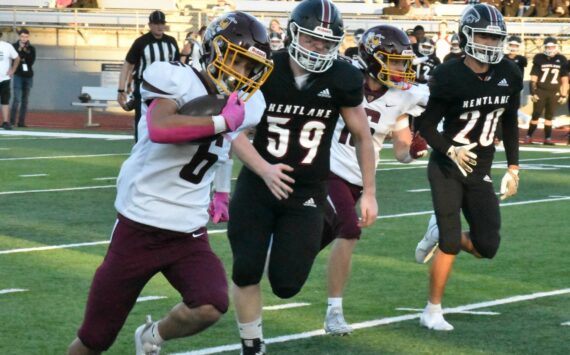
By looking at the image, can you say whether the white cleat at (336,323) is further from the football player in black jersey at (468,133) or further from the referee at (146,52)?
the referee at (146,52)

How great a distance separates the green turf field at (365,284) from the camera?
20.4ft

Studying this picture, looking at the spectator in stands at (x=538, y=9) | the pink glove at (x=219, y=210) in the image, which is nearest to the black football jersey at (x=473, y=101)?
the pink glove at (x=219, y=210)

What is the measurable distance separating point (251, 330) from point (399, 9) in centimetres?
2303

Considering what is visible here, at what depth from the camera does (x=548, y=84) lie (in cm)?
2109

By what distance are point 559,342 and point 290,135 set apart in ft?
5.57

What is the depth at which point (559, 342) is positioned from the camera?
622 centimetres

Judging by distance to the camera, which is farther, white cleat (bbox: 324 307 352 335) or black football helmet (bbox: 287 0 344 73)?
white cleat (bbox: 324 307 352 335)

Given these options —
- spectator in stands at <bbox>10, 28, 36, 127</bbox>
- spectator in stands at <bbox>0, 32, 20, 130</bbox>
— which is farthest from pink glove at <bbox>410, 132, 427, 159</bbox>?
spectator in stands at <bbox>10, 28, 36, 127</bbox>

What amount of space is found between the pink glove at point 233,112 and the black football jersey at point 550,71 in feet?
55.5

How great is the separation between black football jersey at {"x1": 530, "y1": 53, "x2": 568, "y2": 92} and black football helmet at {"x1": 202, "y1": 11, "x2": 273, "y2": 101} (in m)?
16.7

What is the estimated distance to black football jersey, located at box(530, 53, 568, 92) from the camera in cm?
2102

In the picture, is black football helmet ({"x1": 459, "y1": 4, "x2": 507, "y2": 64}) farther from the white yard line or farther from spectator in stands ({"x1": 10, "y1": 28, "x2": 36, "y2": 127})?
spectator in stands ({"x1": 10, "y1": 28, "x2": 36, "y2": 127})

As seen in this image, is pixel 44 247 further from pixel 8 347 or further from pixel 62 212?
pixel 8 347

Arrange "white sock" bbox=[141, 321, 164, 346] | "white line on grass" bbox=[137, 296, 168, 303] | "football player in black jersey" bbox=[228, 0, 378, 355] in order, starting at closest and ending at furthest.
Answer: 1. "white sock" bbox=[141, 321, 164, 346]
2. "football player in black jersey" bbox=[228, 0, 378, 355]
3. "white line on grass" bbox=[137, 296, 168, 303]
